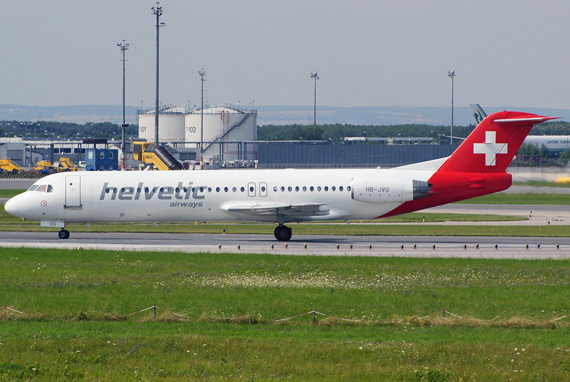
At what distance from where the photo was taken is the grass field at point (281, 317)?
17250 mm

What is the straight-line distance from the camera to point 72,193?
44.4 meters

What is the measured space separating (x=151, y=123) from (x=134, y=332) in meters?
164

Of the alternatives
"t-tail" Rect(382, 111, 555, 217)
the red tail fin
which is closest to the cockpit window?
"t-tail" Rect(382, 111, 555, 217)

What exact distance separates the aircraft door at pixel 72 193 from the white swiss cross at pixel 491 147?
73.0ft

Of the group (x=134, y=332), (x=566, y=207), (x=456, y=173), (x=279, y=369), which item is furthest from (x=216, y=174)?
(x=566, y=207)

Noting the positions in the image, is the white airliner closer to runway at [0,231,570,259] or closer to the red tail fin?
the red tail fin

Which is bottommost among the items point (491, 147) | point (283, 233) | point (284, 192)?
point (283, 233)

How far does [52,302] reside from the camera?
24531 mm

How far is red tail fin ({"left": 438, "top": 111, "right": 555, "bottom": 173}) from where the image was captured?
144 feet

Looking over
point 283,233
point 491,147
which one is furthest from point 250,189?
point 491,147

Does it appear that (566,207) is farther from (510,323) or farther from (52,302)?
(52,302)

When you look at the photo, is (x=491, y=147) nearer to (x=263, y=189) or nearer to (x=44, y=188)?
(x=263, y=189)

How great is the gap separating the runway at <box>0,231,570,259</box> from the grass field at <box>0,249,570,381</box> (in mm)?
3563

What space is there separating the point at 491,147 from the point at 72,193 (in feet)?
77.0
